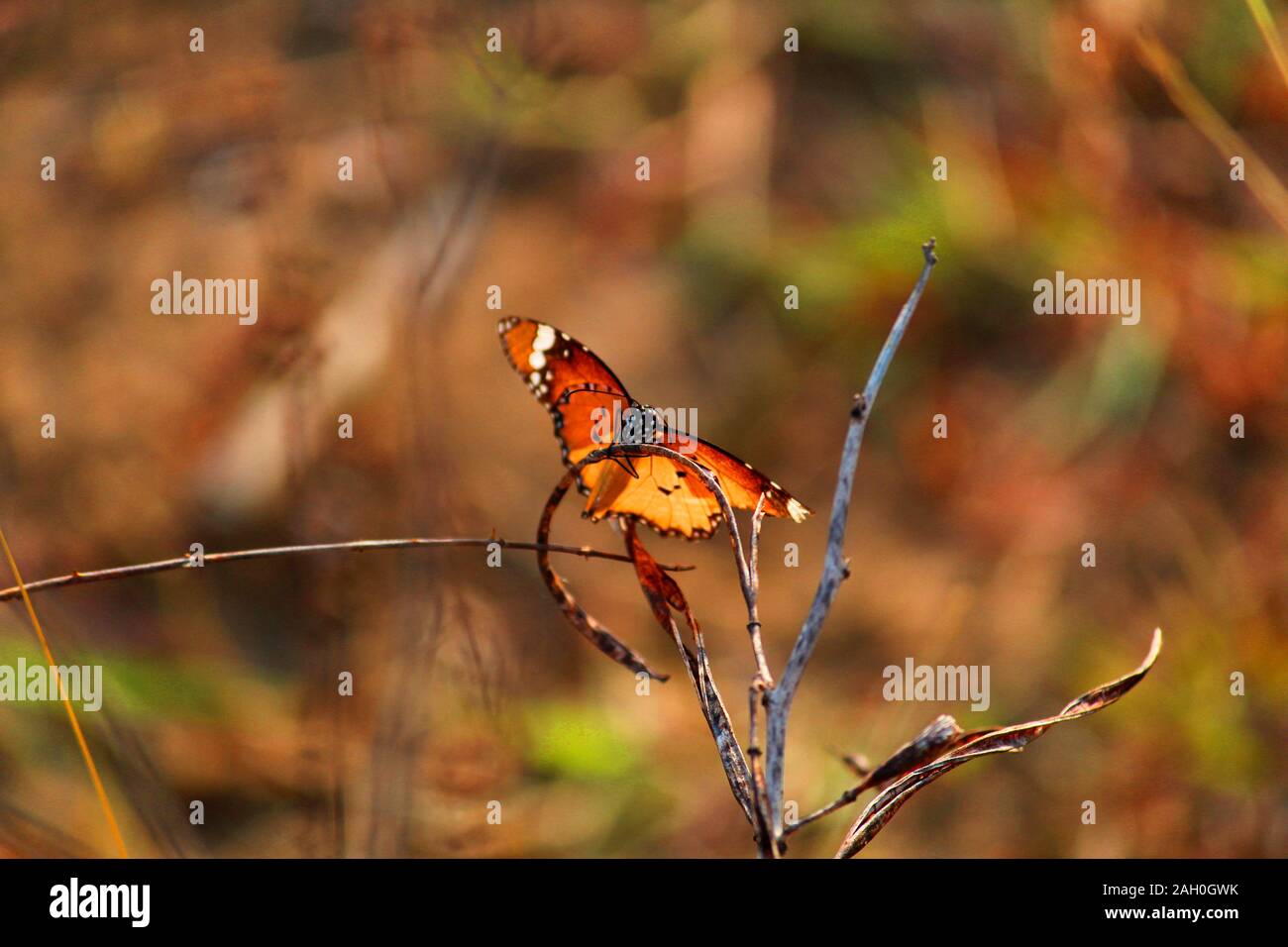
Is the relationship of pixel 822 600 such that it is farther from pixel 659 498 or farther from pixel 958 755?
pixel 659 498

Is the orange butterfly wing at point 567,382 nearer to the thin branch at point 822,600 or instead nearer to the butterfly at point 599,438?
the butterfly at point 599,438

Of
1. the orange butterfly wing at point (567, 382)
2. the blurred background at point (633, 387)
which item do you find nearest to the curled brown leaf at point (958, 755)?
the orange butterfly wing at point (567, 382)

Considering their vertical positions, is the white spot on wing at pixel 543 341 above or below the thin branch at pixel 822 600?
above

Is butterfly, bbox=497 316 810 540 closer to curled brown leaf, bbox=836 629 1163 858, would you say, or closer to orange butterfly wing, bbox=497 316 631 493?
orange butterfly wing, bbox=497 316 631 493

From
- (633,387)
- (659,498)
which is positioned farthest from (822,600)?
(633,387)

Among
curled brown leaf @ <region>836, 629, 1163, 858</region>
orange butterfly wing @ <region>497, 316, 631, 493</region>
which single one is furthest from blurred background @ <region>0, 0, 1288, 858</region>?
curled brown leaf @ <region>836, 629, 1163, 858</region>

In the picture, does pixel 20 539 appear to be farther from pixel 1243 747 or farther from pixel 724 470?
pixel 1243 747
